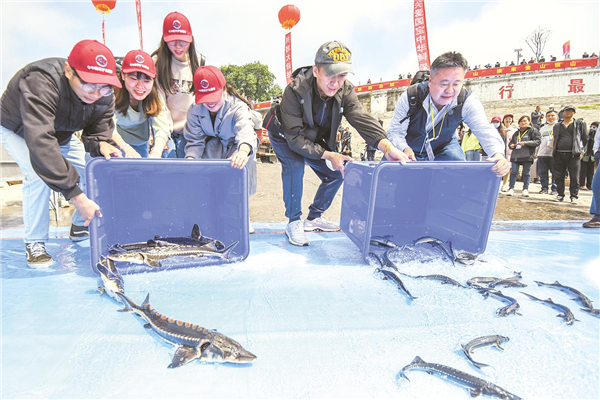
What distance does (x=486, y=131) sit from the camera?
2.63m

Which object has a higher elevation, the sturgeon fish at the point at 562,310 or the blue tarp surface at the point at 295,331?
the sturgeon fish at the point at 562,310

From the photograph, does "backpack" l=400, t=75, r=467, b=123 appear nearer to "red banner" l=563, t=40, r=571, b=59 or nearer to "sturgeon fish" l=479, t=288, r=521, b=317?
"sturgeon fish" l=479, t=288, r=521, b=317

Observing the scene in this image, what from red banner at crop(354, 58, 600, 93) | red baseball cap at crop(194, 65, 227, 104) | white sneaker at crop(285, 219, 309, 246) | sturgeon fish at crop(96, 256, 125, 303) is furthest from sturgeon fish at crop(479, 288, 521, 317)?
red banner at crop(354, 58, 600, 93)

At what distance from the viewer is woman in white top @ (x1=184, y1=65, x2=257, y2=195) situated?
2461 mm

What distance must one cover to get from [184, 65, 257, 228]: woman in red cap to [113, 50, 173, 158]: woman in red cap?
22 cm

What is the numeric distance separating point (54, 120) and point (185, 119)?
1.11 metres

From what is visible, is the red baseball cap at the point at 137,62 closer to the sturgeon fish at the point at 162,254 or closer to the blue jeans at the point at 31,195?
the blue jeans at the point at 31,195

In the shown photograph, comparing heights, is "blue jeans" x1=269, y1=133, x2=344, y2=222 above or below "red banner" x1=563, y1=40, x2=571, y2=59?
below

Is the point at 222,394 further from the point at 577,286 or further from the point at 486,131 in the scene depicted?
the point at 486,131

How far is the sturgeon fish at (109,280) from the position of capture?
175 cm

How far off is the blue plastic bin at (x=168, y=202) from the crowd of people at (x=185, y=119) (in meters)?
0.15

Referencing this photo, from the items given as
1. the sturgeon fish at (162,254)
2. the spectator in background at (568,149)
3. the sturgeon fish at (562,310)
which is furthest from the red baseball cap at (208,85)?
the spectator in background at (568,149)

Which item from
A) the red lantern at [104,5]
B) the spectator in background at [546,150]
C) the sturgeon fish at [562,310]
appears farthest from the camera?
the red lantern at [104,5]

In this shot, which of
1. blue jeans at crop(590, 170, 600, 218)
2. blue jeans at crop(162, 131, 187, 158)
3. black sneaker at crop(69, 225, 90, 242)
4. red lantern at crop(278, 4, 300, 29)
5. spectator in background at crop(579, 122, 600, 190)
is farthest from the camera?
red lantern at crop(278, 4, 300, 29)
